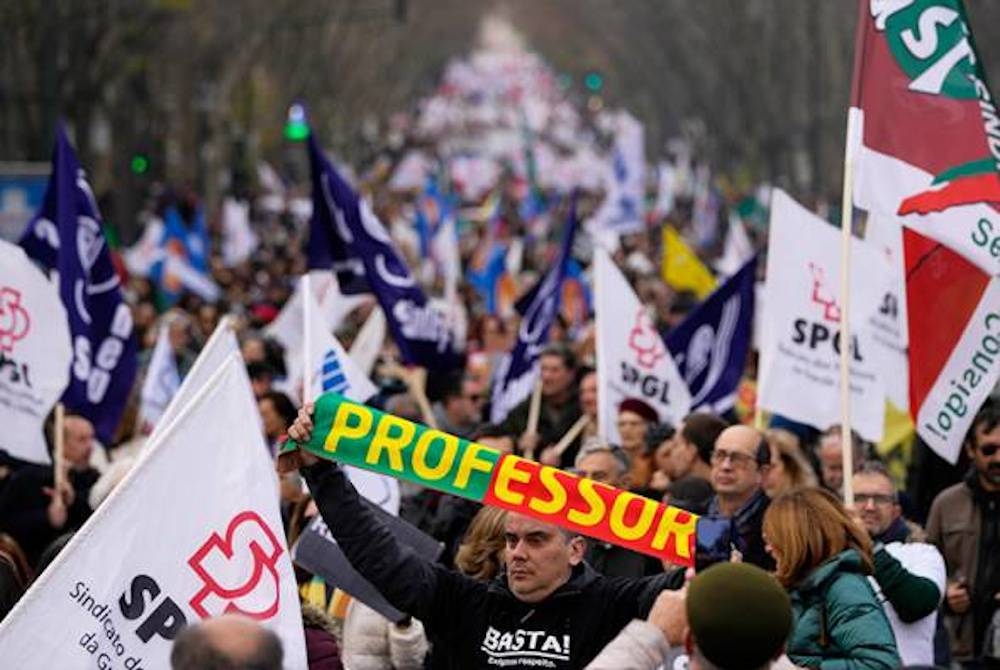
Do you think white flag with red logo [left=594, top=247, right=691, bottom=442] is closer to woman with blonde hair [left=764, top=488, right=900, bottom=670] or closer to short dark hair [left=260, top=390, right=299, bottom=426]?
short dark hair [left=260, top=390, right=299, bottom=426]

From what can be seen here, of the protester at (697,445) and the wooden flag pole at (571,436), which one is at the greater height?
the wooden flag pole at (571,436)

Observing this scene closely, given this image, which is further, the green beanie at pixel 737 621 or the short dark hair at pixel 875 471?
the short dark hair at pixel 875 471

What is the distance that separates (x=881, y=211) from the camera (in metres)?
8.88

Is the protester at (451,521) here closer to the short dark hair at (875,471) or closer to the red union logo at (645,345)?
the short dark hair at (875,471)

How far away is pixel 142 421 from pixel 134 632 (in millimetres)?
7640

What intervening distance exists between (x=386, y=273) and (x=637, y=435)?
2108 millimetres

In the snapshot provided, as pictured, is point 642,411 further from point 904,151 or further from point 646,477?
point 904,151

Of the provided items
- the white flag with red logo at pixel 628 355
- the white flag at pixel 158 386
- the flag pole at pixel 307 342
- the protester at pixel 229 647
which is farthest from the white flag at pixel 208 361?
the white flag at pixel 158 386

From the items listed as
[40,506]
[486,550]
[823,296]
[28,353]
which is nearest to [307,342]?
[486,550]

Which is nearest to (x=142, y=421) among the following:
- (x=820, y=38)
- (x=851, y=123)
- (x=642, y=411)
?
(x=642, y=411)

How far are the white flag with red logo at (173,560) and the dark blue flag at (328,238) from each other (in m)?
6.73

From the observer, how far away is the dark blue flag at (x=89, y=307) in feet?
38.5

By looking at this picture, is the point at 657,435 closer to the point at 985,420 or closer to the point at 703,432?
the point at 703,432

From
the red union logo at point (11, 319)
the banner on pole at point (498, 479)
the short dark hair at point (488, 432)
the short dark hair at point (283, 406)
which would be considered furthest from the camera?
the short dark hair at point (283, 406)
